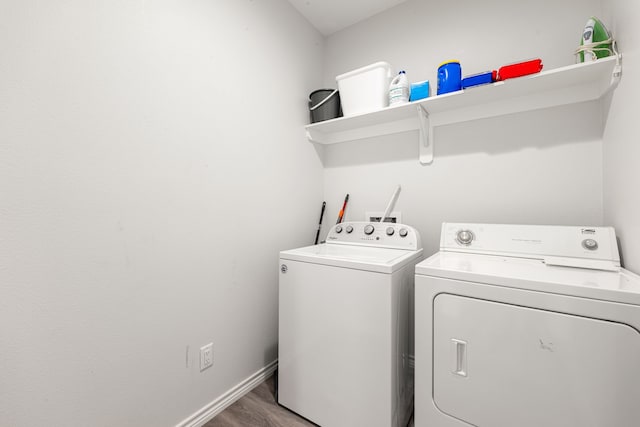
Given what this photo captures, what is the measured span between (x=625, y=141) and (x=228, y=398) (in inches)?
83.4

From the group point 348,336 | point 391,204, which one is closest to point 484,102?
point 391,204

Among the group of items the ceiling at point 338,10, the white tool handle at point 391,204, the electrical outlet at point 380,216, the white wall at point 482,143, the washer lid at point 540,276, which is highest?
the ceiling at point 338,10

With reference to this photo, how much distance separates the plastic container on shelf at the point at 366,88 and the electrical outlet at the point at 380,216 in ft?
2.29

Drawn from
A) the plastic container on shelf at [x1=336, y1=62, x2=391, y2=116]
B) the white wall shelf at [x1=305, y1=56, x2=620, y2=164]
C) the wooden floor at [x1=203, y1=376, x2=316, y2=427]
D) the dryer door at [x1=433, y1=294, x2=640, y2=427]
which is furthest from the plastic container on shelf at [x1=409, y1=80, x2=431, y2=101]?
the wooden floor at [x1=203, y1=376, x2=316, y2=427]

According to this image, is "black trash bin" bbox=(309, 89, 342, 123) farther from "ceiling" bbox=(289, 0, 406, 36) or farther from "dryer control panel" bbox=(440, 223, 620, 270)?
"dryer control panel" bbox=(440, 223, 620, 270)

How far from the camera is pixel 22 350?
0.81m

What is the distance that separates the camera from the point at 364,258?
125 cm

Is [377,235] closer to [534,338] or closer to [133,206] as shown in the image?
[534,338]

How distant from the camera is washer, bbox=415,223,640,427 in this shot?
74 cm

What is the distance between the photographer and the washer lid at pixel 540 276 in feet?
2.47

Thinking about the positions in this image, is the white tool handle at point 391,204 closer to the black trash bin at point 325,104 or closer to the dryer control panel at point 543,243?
the dryer control panel at point 543,243

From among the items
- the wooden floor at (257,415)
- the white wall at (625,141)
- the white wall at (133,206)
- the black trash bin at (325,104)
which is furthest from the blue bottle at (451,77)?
the wooden floor at (257,415)

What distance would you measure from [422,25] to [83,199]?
211cm

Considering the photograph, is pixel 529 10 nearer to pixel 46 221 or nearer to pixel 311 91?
pixel 311 91
